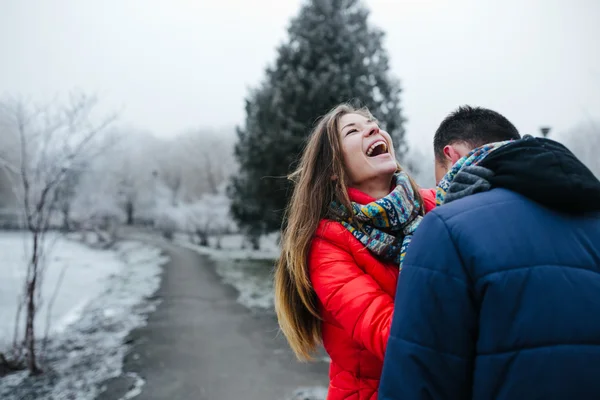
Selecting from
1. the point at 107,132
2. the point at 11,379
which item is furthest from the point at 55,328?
the point at 107,132

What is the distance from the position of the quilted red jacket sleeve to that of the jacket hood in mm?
528

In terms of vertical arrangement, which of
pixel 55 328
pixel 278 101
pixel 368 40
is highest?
pixel 368 40

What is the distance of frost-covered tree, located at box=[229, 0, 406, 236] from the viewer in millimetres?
10055

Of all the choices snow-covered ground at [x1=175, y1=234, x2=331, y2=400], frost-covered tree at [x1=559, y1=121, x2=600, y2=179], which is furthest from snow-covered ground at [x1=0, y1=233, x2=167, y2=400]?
frost-covered tree at [x1=559, y1=121, x2=600, y2=179]

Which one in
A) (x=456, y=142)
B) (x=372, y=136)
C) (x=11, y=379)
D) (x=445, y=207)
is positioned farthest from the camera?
(x=11, y=379)

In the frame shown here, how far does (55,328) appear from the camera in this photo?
6.79 meters

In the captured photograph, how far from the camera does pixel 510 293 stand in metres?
0.92

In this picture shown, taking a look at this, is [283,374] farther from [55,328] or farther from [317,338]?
[55,328]

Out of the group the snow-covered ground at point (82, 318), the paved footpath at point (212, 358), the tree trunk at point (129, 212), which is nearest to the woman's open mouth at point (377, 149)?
the paved footpath at point (212, 358)

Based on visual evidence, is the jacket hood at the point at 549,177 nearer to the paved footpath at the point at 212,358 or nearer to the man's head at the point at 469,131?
the man's head at the point at 469,131

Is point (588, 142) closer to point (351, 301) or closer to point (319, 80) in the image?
point (319, 80)

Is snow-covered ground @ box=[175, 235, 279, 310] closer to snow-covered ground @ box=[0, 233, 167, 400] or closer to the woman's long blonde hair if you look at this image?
snow-covered ground @ box=[0, 233, 167, 400]

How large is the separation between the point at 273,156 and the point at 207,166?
2506 centimetres

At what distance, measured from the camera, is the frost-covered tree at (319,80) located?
10055 millimetres
